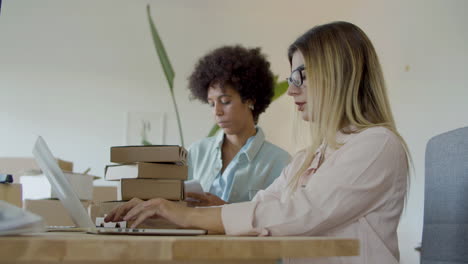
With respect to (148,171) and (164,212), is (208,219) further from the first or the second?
(148,171)

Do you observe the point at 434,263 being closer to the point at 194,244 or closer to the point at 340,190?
the point at 340,190

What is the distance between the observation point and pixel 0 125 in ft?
13.2

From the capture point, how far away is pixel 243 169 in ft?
7.61

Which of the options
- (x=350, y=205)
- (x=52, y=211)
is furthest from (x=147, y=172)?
(x=52, y=211)

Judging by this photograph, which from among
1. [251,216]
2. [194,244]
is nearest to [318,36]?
[251,216]

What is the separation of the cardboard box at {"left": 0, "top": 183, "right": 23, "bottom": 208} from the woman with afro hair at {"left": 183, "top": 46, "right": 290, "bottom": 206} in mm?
847

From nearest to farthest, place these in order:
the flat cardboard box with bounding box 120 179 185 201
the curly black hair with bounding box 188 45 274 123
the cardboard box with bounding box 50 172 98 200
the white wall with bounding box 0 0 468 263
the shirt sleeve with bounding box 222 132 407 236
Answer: the shirt sleeve with bounding box 222 132 407 236 < the flat cardboard box with bounding box 120 179 185 201 < the cardboard box with bounding box 50 172 98 200 < the curly black hair with bounding box 188 45 274 123 < the white wall with bounding box 0 0 468 263

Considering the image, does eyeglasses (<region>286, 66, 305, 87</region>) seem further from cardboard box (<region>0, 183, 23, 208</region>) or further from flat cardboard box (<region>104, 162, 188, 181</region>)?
cardboard box (<region>0, 183, 23, 208</region>)

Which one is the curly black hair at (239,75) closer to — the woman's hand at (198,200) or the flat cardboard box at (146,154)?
the woman's hand at (198,200)

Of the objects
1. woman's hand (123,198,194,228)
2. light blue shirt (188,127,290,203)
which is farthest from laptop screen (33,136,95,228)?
light blue shirt (188,127,290,203)

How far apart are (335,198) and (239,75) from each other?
1.65 m

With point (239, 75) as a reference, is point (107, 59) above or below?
above

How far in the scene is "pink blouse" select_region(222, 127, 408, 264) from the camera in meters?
0.96

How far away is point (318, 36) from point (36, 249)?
2.96ft
